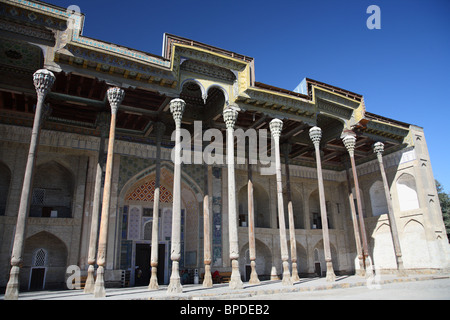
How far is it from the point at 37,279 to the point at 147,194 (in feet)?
16.7

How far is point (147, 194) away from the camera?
15188mm

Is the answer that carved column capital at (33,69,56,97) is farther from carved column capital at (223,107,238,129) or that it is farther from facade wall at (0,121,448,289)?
carved column capital at (223,107,238,129)

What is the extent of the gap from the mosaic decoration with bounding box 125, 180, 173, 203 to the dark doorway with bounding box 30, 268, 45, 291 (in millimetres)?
4050

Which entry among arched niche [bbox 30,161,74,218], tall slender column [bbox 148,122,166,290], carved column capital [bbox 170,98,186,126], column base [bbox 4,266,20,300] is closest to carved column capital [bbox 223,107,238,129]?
carved column capital [bbox 170,98,186,126]

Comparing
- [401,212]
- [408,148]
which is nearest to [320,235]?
[401,212]

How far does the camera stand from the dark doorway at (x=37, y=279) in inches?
482

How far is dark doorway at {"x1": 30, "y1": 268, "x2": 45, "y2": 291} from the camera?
1225 cm

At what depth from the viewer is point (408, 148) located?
16781mm

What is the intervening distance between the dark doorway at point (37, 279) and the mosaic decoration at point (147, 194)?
4.05m

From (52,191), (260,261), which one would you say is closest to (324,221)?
(260,261)

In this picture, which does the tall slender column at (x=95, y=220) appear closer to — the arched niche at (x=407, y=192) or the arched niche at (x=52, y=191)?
the arched niche at (x=52, y=191)

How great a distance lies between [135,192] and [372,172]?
12331 millimetres

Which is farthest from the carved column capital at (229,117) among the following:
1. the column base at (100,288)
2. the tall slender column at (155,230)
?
the column base at (100,288)

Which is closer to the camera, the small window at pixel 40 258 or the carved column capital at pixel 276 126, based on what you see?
the small window at pixel 40 258
